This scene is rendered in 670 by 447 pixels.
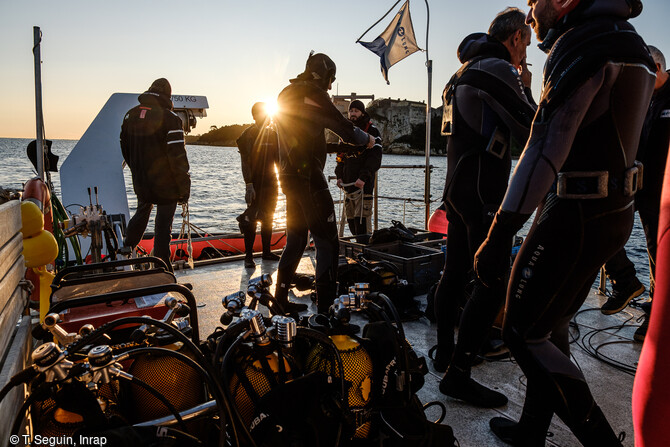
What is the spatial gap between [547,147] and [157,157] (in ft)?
12.6

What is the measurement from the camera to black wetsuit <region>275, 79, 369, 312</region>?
313 cm

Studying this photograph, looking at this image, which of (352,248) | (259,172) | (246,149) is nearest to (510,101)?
(352,248)

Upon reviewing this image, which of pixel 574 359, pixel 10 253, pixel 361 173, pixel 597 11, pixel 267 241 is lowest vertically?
pixel 574 359

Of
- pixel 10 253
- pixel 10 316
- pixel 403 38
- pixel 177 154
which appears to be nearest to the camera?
pixel 10 316

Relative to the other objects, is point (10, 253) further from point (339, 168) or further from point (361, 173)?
point (339, 168)

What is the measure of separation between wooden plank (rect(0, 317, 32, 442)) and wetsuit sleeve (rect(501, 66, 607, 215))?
1.87 meters

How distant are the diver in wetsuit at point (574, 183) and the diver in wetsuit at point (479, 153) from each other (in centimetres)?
52

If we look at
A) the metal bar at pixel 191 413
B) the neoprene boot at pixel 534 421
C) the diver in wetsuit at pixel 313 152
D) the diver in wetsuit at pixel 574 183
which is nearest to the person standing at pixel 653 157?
the neoprene boot at pixel 534 421

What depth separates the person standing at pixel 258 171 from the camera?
5691mm

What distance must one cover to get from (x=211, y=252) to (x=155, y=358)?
6.79 metres

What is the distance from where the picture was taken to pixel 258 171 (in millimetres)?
5758

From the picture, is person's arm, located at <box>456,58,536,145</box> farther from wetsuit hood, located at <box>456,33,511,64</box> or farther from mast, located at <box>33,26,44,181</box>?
mast, located at <box>33,26,44,181</box>

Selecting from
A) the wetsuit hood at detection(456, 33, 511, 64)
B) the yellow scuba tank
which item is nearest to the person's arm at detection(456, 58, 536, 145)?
the wetsuit hood at detection(456, 33, 511, 64)

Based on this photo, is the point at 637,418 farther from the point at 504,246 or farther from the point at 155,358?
the point at 155,358
